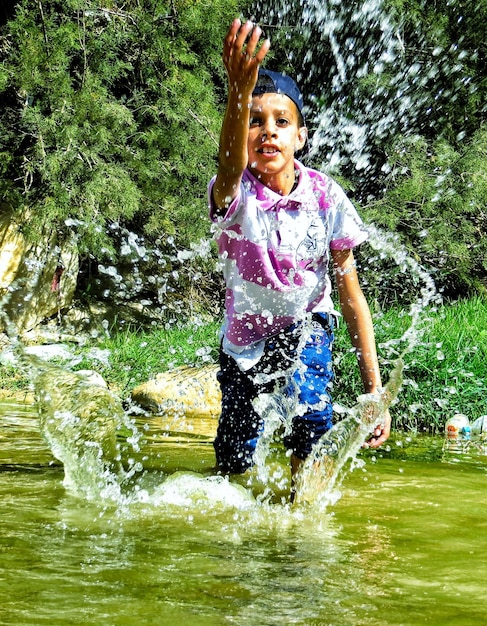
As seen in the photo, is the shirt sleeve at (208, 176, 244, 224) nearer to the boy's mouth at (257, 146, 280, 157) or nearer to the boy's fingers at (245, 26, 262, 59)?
the boy's mouth at (257, 146, 280, 157)

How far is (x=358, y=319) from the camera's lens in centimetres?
310

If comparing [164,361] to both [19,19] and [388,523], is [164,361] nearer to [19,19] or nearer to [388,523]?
[19,19]

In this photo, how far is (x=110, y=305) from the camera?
30.0ft

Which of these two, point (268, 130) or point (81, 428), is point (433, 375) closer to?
point (81, 428)

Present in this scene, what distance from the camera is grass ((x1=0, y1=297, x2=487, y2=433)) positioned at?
523 cm

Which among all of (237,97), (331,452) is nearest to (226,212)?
(237,97)

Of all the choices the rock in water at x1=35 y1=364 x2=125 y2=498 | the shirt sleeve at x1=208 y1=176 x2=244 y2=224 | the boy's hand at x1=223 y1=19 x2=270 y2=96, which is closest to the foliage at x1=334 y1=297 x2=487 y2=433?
the rock in water at x1=35 y1=364 x2=125 y2=498

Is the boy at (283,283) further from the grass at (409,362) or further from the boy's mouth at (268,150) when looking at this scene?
the grass at (409,362)

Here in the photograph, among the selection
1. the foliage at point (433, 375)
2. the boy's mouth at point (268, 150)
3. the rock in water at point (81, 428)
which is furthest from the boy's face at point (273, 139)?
the foliage at point (433, 375)

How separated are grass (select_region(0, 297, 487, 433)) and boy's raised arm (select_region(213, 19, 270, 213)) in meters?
1.94

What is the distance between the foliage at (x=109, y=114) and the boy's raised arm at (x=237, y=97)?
15.1 feet

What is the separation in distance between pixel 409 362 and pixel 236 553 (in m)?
3.43

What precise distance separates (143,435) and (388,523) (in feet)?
6.97

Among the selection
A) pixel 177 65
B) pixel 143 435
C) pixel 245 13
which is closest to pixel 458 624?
pixel 143 435
